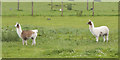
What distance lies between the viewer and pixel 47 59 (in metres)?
12.8

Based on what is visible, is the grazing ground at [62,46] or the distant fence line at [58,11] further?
the distant fence line at [58,11]

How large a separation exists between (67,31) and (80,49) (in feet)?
21.7

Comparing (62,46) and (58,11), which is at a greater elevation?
(58,11)

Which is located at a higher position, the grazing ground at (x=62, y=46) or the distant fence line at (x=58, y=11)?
the distant fence line at (x=58, y=11)

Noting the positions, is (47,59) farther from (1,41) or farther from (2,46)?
(1,41)

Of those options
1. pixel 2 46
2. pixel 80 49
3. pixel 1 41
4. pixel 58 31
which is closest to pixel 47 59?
pixel 80 49

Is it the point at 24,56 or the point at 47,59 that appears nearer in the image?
the point at 47,59

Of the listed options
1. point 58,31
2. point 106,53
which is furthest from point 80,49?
point 58,31

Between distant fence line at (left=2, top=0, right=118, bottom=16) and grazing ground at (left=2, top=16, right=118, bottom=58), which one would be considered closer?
grazing ground at (left=2, top=16, right=118, bottom=58)

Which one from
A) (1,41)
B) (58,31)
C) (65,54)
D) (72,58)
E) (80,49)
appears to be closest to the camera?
(72,58)

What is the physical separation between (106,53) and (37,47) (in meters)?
3.71

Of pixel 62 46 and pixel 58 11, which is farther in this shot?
pixel 58 11

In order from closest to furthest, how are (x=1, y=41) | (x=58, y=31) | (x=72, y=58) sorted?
(x=72, y=58) → (x=1, y=41) → (x=58, y=31)

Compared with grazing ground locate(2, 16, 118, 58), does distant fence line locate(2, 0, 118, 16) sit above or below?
above
